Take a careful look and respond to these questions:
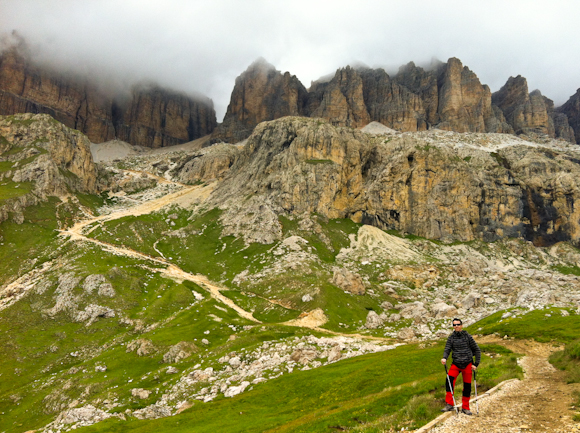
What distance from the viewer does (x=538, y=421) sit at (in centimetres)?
1339

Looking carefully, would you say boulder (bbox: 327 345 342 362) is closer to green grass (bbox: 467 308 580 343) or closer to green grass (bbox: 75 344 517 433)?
green grass (bbox: 75 344 517 433)

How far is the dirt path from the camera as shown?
12.9 m

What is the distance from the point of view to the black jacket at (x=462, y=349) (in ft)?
55.3

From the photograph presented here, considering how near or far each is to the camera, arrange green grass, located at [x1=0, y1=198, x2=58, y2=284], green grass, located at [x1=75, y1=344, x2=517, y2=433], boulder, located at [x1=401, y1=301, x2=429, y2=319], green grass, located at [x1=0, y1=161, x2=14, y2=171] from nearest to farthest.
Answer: green grass, located at [x1=75, y1=344, x2=517, y2=433]
boulder, located at [x1=401, y1=301, x2=429, y2=319]
green grass, located at [x1=0, y1=198, x2=58, y2=284]
green grass, located at [x1=0, y1=161, x2=14, y2=171]

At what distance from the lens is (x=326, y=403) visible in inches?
1214

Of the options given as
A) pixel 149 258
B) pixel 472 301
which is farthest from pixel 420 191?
pixel 149 258

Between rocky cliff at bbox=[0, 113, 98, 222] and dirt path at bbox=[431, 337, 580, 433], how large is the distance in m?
167

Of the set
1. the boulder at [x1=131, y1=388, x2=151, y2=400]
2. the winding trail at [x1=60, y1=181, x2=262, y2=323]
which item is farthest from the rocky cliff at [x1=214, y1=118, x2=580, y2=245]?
the boulder at [x1=131, y1=388, x2=151, y2=400]

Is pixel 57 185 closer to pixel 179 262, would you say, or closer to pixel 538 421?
pixel 179 262

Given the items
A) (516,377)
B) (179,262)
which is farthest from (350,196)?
(516,377)

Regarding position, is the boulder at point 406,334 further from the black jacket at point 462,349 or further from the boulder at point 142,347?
the black jacket at point 462,349

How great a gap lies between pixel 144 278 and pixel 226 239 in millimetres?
49904

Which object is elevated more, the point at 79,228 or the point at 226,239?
the point at 79,228

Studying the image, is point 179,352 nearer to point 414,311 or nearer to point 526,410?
point 414,311
